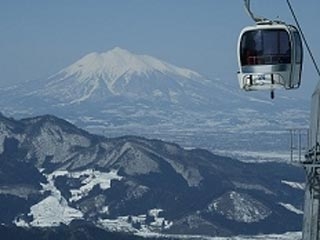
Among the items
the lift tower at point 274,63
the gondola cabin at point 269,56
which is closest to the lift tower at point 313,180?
the lift tower at point 274,63

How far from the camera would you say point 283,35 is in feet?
48.2

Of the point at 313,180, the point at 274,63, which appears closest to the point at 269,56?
the point at 274,63

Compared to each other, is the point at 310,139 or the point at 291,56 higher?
the point at 291,56

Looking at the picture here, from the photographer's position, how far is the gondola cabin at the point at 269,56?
14.2 meters

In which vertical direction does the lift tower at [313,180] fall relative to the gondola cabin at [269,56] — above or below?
below

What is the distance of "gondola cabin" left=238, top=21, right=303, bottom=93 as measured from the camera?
1418cm

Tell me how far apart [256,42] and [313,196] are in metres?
3.64

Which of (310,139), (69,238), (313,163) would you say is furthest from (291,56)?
(69,238)

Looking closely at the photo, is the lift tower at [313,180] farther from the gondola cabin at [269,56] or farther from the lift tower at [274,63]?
the gondola cabin at [269,56]

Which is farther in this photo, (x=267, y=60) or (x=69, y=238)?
(x=69, y=238)

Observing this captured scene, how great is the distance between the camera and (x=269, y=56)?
47.3ft

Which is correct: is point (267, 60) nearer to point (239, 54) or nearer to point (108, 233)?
point (239, 54)

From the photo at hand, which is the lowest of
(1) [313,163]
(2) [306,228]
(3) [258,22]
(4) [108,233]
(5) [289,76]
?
(4) [108,233]

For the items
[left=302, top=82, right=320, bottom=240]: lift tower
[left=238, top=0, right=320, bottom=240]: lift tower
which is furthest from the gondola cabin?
[left=302, top=82, right=320, bottom=240]: lift tower
